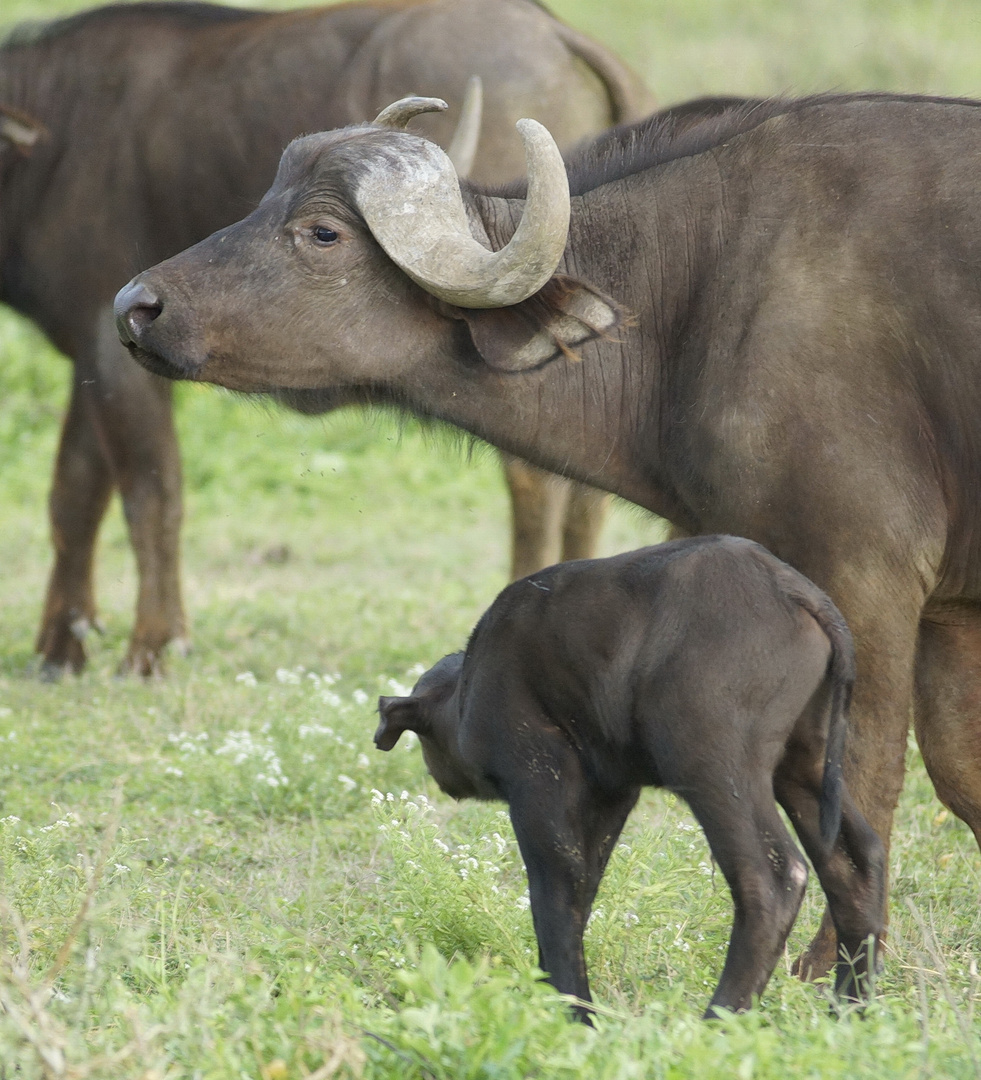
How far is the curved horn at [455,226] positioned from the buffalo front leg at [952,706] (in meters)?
1.67

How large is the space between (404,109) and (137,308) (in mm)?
1051

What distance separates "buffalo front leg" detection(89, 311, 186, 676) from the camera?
325 inches

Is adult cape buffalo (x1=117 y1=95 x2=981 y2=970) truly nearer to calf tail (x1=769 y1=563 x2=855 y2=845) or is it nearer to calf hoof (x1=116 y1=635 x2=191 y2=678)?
calf tail (x1=769 y1=563 x2=855 y2=845)

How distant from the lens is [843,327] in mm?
4355

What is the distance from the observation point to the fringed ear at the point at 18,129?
27.6 ft

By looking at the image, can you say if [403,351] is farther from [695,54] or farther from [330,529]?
[695,54]

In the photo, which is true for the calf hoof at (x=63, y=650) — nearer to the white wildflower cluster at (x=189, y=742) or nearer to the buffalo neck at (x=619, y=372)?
the white wildflower cluster at (x=189, y=742)

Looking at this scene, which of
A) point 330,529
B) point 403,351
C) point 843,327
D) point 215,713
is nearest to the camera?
point 843,327

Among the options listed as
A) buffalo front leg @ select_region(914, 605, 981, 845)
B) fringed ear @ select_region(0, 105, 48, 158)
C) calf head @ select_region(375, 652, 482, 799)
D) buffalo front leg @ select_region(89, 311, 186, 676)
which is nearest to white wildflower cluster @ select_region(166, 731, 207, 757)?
buffalo front leg @ select_region(89, 311, 186, 676)

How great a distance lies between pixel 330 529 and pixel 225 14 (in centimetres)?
447

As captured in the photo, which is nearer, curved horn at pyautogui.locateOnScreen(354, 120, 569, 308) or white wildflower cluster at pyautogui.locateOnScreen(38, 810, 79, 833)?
curved horn at pyautogui.locateOnScreen(354, 120, 569, 308)

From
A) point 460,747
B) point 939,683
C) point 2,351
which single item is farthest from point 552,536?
point 2,351

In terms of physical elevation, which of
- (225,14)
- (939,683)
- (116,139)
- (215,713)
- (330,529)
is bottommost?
(330,529)

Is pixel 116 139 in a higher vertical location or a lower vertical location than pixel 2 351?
higher
